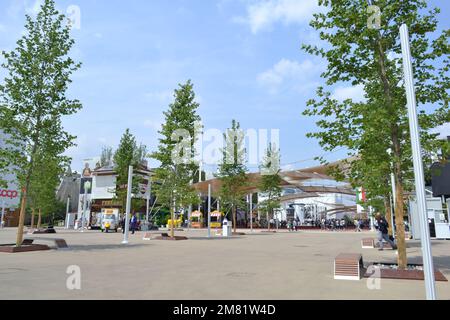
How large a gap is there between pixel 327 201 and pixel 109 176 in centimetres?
4344

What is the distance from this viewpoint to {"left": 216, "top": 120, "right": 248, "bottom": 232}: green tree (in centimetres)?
3691

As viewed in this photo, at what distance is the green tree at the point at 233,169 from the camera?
36906 millimetres

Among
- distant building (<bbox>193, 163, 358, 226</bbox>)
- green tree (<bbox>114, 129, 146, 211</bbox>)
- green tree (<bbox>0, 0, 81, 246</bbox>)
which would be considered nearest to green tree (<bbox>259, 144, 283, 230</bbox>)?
distant building (<bbox>193, 163, 358, 226</bbox>)

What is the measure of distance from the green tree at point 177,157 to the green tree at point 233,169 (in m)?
10.2

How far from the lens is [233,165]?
36.9m

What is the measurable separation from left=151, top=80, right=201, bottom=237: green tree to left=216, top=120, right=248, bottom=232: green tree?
10160 millimetres

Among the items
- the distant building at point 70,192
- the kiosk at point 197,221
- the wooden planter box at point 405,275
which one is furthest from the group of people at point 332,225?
the distant building at point 70,192

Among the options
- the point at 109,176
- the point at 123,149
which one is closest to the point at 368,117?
the point at 123,149

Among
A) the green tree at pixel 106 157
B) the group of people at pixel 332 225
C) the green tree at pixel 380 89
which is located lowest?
the group of people at pixel 332 225

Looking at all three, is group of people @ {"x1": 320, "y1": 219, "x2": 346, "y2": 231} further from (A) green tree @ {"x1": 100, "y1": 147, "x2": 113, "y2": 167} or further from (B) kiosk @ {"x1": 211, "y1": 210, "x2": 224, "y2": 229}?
(A) green tree @ {"x1": 100, "y1": 147, "x2": 113, "y2": 167}

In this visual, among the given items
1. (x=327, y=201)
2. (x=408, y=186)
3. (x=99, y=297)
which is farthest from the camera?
(x=327, y=201)

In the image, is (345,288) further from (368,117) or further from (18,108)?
(18,108)

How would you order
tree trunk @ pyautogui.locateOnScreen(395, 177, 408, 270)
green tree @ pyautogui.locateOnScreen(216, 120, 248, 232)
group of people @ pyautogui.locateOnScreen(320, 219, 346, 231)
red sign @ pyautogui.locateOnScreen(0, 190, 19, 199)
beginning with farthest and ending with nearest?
group of people @ pyautogui.locateOnScreen(320, 219, 346, 231), red sign @ pyautogui.locateOnScreen(0, 190, 19, 199), green tree @ pyautogui.locateOnScreen(216, 120, 248, 232), tree trunk @ pyautogui.locateOnScreen(395, 177, 408, 270)

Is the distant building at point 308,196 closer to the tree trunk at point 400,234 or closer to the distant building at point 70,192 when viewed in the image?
the distant building at point 70,192
